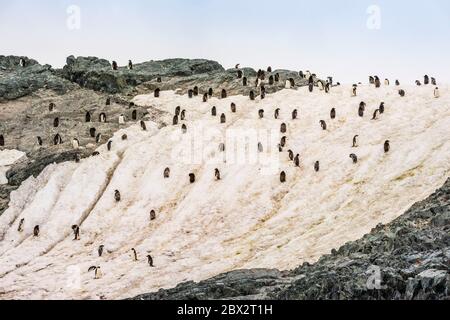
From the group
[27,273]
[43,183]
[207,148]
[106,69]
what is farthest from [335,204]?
[106,69]

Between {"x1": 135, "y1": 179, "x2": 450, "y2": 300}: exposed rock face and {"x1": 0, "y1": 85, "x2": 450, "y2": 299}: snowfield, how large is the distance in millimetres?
4766

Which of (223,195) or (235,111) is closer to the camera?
(223,195)

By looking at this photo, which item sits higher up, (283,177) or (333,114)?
(333,114)

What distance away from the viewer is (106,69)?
83.2m

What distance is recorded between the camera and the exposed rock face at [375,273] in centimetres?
1953

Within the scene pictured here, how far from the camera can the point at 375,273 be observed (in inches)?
811

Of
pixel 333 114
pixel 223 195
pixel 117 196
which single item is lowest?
pixel 117 196

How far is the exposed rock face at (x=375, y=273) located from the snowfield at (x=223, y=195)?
188 inches

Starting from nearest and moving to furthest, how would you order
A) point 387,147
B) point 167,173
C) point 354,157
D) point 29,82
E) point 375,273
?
point 375,273 < point 387,147 < point 354,157 < point 167,173 < point 29,82

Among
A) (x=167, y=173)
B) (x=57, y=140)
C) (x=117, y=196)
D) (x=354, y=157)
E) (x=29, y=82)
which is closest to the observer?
(x=354, y=157)

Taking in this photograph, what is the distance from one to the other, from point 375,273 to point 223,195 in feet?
90.7

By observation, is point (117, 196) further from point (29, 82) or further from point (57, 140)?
point (29, 82)

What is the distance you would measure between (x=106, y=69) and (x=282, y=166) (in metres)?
40.7

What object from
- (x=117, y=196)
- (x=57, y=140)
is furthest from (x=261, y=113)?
(x=57, y=140)
